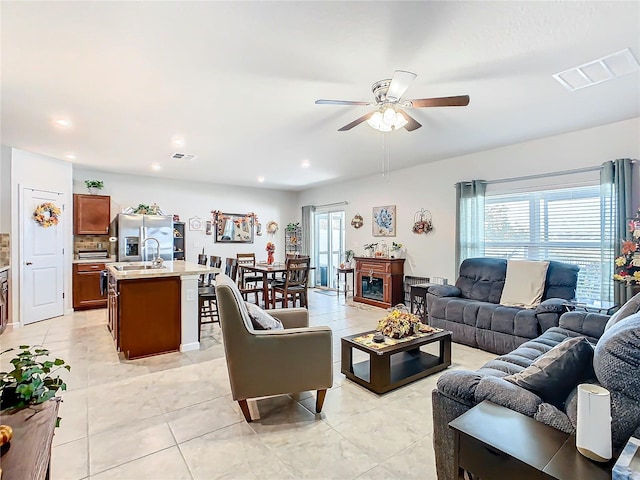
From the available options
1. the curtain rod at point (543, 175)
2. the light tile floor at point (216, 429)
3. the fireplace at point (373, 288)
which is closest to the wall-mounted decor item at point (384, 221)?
the fireplace at point (373, 288)

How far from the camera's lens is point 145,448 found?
2.08 meters

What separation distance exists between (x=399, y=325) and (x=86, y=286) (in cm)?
561

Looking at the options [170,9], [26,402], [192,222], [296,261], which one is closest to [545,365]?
[26,402]

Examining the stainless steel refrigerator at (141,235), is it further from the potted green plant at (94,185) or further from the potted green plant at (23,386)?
the potted green plant at (23,386)

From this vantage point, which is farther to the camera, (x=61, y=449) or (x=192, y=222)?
(x=192, y=222)

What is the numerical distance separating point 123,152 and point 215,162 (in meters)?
1.36

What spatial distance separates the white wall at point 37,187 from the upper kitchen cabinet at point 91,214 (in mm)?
370

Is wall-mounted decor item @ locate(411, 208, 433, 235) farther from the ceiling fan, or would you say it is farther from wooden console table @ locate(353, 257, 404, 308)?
the ceiling fan

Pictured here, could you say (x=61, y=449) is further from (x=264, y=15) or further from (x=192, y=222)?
(x=192, y=222)

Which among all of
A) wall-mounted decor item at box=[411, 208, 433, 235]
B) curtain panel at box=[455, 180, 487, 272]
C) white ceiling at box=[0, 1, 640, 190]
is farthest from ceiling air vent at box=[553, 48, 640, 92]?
wall-mounted decor item at box=[411, 208, 433, 235]

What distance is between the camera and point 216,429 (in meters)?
2.29

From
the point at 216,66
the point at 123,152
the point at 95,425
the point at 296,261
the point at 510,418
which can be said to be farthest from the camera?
the point at 296,261

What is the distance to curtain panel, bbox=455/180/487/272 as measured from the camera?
5051 mm

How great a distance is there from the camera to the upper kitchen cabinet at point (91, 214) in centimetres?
599
